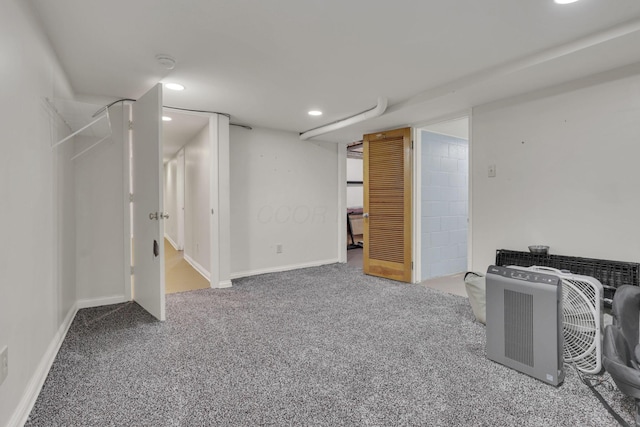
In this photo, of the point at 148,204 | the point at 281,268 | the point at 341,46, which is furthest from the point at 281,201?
the point at 341,46

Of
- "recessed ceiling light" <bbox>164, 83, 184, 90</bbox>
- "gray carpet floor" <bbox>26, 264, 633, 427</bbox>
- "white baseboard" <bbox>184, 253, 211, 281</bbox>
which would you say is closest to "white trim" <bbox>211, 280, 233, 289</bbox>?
"white baseboard" <bbox>184, 253, 211, 281</bbox>

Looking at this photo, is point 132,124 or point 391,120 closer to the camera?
point 132,124

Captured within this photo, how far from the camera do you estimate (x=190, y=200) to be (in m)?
5.20

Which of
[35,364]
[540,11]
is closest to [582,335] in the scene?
[540,11]

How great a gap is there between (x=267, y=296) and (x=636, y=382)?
2.79 metres

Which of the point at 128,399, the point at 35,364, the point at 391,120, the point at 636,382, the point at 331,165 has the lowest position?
the point at 128,399

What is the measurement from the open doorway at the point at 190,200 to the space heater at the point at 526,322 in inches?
120

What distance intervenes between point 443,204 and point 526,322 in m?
2.62

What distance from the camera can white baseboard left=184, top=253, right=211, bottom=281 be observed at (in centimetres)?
415

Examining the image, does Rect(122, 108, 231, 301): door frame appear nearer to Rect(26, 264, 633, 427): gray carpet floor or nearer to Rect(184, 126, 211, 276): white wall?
Rect(184, 126, 211, 276): white wall

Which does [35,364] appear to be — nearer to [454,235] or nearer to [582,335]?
[582,335]

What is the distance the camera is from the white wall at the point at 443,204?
405 centimetres

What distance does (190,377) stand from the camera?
183cm

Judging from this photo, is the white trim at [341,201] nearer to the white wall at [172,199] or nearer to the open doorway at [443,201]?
the open doorway at [443,201]
